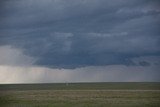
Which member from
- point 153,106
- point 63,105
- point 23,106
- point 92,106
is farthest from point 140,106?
point 23,106

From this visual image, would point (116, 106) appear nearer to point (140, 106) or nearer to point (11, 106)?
point (140, 106)

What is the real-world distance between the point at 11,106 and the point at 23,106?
1.71 meters

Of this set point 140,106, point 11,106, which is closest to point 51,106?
point 11,106

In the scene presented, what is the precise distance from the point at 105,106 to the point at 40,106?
8530 millimetres

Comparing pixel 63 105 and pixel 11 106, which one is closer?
pixel 11 106

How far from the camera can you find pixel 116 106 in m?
47.5

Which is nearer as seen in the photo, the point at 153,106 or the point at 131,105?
the point at 153,106

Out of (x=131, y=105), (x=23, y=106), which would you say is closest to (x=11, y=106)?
(x=23, y=106)

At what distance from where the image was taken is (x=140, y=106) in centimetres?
4628

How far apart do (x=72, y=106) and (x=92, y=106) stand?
282cm

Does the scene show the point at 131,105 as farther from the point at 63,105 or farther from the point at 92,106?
the point at 63,105

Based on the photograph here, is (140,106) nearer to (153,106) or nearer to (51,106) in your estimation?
(153,106)

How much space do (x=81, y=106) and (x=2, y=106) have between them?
10.5 m

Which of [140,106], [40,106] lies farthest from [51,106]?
[140,106]
